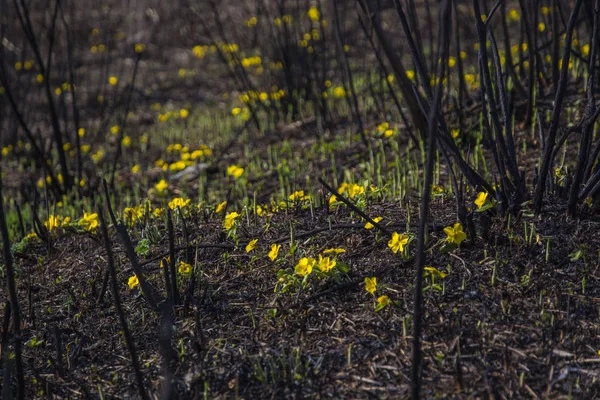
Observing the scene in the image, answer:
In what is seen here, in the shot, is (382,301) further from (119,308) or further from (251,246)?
(119,308)

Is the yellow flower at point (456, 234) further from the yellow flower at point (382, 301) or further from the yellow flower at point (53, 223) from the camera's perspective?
the yellow flower at point (53, 223)

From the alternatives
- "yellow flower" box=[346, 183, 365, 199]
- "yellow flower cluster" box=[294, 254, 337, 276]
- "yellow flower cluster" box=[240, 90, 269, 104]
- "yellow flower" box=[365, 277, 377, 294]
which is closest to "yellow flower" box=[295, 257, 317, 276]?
"yellow flower cluster" box=[294, 254, 337, 276]

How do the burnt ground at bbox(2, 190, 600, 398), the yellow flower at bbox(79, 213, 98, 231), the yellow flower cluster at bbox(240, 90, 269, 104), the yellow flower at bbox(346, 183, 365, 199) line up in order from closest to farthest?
the burnt ground at bbox(2, 190, 600, 398), the yellow flower at bbox(346, 183, 365, 199), the yellow flower at bbox(79, 213, 98, 231), the yellow flower cluster at bbox(240, 90, 269, 104)

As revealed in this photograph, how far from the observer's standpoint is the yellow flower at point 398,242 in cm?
254

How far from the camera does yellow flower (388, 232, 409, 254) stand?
8.32ft

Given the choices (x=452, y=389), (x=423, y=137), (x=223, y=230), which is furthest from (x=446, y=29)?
(x=423, y=137)

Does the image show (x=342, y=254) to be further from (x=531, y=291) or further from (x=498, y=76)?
(x=498, y=76)

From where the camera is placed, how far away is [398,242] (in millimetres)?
2551

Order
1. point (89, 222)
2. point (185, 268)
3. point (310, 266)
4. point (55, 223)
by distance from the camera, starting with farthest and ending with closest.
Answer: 1. point (55, 223)
2. point (89, 222)
3. point (185, 268)
4. point (310, 266)

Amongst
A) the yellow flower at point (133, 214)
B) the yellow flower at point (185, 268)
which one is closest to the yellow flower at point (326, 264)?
the yellow flower at point (185, 268)

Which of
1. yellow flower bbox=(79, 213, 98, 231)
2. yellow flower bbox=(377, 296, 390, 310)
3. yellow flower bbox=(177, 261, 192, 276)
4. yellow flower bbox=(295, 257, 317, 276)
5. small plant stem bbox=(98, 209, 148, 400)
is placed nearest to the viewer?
small plant stem bbox=(98, 209, 148, 400)

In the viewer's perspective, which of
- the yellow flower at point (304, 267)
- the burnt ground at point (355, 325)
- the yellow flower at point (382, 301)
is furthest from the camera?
the yellow flower at point (304, 267)

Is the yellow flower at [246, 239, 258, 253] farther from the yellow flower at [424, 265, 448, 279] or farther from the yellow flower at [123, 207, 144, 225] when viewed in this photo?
the yellow flower at [123, 207, 144, 225]

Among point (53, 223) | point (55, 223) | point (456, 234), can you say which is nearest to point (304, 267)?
point (456, 234)
